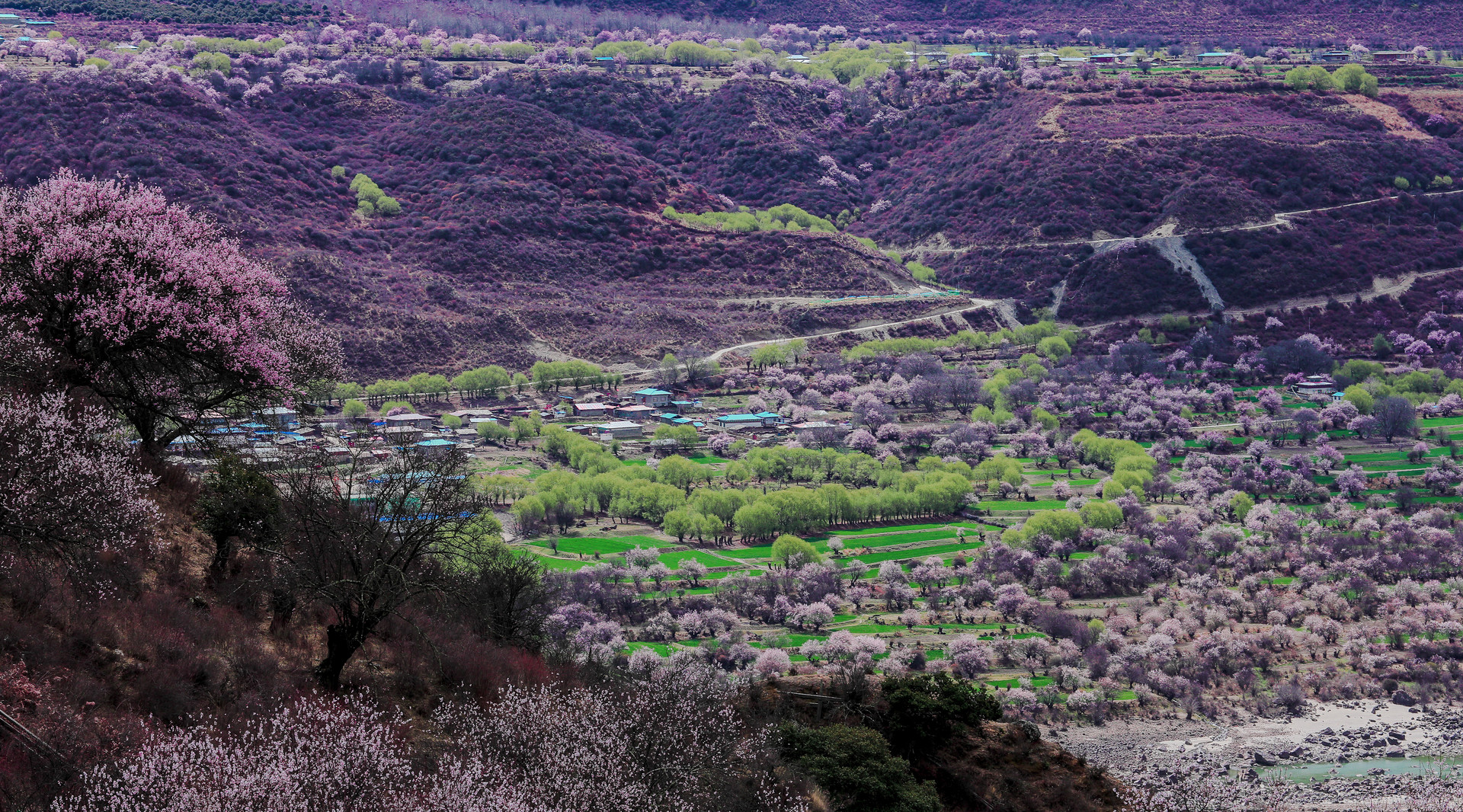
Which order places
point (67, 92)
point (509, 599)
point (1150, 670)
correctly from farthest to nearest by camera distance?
point (67, 92)
point (1150, 670)
point (509, 599)

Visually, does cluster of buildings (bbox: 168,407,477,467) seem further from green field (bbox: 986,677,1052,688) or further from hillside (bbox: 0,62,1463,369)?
hillside (bbox: 0,62,1463,369)

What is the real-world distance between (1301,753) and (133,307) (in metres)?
41.6

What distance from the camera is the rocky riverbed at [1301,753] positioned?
41.6m

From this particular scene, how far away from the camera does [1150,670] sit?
51750 millimetres

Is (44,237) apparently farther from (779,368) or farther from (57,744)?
(779,368)

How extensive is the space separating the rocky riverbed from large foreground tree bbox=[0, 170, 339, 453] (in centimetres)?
2959

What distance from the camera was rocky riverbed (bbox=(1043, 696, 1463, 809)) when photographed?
1638 inches

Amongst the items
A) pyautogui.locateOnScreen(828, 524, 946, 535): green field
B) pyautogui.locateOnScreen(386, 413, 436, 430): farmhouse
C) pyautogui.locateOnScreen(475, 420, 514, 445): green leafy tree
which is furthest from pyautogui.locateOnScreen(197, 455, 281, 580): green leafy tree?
pyautogui.locateOnScreen(475, 420, 514, 445): green leafy tree

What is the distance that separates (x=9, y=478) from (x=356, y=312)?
7986cm

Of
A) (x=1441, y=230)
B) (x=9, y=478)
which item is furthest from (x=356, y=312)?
(x=1441, y=230)

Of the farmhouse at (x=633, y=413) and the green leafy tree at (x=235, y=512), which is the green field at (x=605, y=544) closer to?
the farmhouse at (x=633, y=413)

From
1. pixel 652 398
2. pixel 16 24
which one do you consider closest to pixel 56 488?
pixel 652 398

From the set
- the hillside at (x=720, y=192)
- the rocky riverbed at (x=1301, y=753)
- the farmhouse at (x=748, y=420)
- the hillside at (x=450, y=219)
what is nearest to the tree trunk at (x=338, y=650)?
the rocky riverbed at (x=1301, y=753)

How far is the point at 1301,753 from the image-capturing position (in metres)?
46.1
